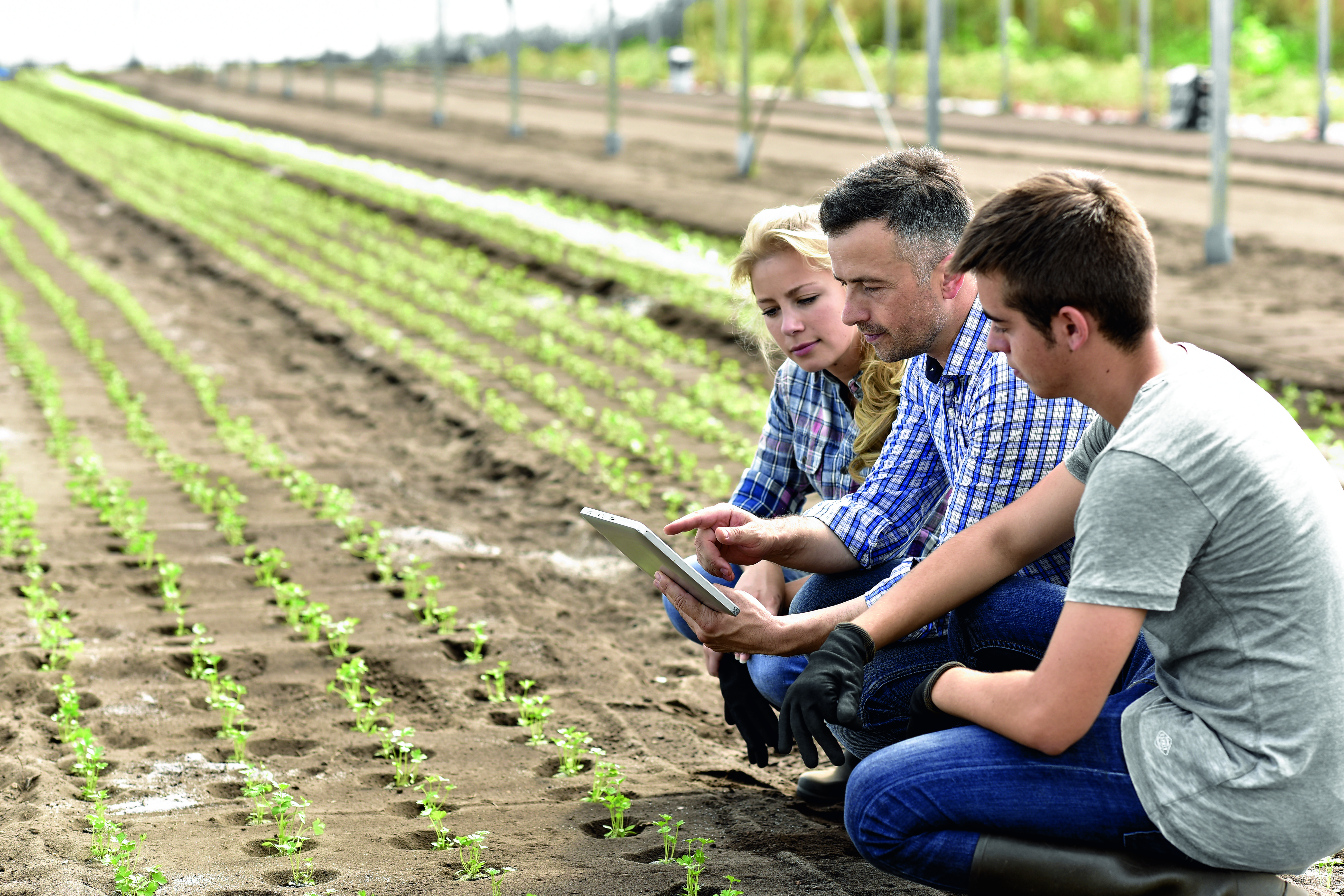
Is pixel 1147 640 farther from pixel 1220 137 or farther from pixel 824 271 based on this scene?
pixel 1220 137

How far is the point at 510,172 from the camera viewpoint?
2008 centimetres

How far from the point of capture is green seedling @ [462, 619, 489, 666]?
462cm

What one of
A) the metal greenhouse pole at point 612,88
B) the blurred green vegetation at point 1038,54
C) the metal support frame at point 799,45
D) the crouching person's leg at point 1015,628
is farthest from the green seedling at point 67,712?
the metal support frame at point 799,45

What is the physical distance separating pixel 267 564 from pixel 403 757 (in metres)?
1.93

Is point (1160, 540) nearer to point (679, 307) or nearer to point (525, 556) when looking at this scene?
point (525, 556)

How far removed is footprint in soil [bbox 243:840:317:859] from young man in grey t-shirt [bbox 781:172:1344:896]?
140cm

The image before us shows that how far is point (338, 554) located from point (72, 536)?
1.16 metres

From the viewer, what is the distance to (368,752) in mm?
3936

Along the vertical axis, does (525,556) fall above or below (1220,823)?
below

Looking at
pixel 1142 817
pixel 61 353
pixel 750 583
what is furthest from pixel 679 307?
pixel 1142 817

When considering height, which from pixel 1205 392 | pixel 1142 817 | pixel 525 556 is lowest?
pixel 525 556

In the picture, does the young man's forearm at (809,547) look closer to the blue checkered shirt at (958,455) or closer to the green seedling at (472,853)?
the blue checkered shirt at (958,455)

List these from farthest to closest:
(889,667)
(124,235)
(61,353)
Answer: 1. (124,235)
2. (61,353)
3. (889,667)

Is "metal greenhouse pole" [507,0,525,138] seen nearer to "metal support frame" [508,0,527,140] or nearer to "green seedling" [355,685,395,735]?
"metal support frame" [508,0,527,140]
